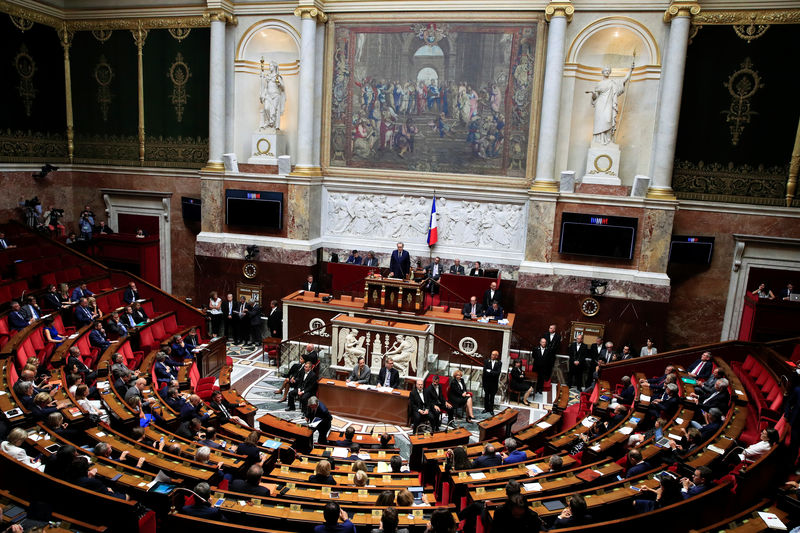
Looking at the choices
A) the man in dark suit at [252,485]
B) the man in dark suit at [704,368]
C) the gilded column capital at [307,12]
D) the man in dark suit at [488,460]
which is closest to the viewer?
the man in dark suit at [252,485]

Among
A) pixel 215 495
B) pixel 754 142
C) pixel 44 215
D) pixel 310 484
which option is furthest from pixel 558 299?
pixel 44 215

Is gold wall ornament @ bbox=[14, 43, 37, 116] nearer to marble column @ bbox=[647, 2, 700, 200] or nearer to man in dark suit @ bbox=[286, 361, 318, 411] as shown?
man in dark suit @ bbox=[286, 361, 318, 411]

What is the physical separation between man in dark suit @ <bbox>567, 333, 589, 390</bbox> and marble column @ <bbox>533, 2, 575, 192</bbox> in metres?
4.44

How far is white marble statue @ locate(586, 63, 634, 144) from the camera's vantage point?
1569cm

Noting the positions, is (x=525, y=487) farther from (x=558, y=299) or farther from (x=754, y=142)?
(x=754, y=142)

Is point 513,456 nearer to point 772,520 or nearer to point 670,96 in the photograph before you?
point 772,520

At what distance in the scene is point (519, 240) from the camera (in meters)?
17.0

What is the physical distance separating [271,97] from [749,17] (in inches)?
540

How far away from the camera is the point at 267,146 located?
59.7 ft

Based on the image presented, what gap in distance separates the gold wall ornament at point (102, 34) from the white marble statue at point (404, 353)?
15057 mm

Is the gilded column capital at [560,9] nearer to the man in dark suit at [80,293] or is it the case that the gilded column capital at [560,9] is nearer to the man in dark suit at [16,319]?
the man in dark suit at [80,293]

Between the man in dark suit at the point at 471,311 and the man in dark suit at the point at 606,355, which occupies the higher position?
the man in dark suit at the point at 471,311

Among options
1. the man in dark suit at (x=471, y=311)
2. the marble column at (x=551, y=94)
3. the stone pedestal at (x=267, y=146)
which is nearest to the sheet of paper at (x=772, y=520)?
the man in dark suit at (x=471, y=311)

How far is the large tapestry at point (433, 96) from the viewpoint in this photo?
16641 mm
